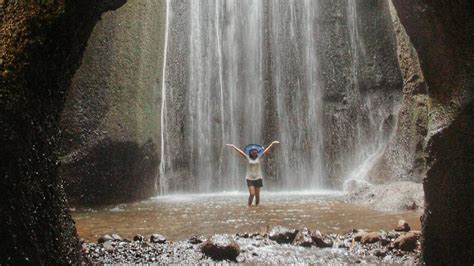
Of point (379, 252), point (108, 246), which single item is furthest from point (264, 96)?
point (379, 252)

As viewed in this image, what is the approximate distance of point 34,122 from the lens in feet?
8.16

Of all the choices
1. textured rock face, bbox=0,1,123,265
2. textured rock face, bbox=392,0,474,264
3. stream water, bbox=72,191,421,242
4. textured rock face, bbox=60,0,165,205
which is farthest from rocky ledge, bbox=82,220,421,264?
textured rock face, bbox=60,0,165,205

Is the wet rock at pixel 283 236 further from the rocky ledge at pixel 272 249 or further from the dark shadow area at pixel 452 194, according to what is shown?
the dark shadow area at pixel 452 194

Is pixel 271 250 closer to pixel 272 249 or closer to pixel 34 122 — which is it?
pixel 272 249

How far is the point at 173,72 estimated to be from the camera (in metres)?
15.7

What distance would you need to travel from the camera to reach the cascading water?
49.0 feet

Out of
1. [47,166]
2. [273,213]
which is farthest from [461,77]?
[273,213]

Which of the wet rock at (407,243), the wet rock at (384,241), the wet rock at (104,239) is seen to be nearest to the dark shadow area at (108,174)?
the wet rock at (104,239)

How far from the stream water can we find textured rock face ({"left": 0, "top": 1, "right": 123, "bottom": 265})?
2690 millimetres

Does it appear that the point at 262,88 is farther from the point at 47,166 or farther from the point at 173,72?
the point at 47,166

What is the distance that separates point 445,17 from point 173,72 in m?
13.3

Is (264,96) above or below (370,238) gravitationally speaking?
above

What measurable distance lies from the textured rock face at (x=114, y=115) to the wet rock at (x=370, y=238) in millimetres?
5788

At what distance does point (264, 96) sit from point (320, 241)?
1173 centimetres
